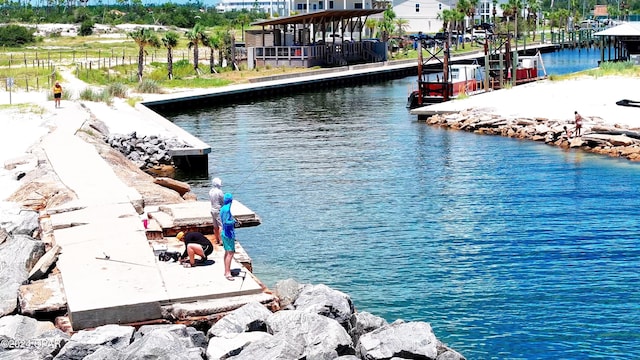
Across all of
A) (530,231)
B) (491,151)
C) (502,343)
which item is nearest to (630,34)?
(491,151)

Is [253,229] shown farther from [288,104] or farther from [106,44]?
[106,44]

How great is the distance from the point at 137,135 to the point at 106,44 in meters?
81.1

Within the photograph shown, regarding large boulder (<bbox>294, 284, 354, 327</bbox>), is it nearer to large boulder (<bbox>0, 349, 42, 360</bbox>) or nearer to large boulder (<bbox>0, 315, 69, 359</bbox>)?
large boulder (<bbox>0, 315, 69, 359</bbox>)

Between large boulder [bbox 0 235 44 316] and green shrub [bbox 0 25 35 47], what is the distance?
325ft

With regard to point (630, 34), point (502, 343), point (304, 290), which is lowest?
point (502, 343)

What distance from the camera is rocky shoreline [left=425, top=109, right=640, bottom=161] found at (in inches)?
1560

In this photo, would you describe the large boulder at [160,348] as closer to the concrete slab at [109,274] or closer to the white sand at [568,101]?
the concrete slab at [109,274]

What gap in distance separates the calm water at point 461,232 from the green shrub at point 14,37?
242 ft

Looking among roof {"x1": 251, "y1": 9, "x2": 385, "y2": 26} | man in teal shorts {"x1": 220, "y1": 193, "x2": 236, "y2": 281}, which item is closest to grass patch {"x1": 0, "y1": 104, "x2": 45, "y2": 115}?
man in teal shorts {"x1": 220, "y1": 193, "x2": 236, "y2": 281}

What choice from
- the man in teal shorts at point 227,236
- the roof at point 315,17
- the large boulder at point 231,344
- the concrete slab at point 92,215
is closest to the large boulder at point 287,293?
the man in teal shorts at point 227,236

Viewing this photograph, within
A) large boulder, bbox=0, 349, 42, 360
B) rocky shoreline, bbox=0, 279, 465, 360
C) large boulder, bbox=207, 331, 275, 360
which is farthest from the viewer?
large boulder, bbox=207, 331, 275, 360

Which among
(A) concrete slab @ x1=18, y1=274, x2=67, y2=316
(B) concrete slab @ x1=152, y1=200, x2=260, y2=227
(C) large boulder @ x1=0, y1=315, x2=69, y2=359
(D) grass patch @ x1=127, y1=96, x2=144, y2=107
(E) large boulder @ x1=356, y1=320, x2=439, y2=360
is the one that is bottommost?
(E) large boulder @ x1=356, y1=320, x2=439, y2=360

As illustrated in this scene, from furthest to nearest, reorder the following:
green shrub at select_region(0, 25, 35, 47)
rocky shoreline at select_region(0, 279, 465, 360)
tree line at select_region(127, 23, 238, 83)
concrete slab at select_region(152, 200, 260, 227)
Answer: green shrub at select_region(0, 25, 35, 47) → tree line at select_region(127, 23, 238, 83) → concrete slab at select_region(152, 200, 260, 227) → rocky shoreline at select_region(0, 279, 465, 360)

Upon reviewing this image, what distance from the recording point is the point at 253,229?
26.2 meters
